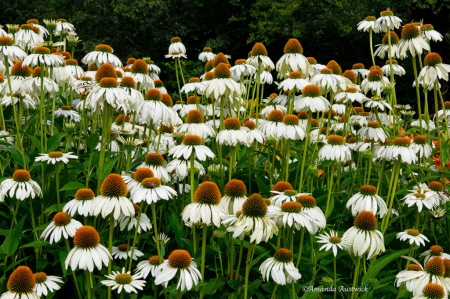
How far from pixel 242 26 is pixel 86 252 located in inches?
478

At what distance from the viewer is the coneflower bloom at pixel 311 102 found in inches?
102

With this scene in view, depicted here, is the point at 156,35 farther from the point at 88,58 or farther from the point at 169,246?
the point at 169,246

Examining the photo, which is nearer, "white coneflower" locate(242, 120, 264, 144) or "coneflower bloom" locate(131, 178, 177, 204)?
"coneflower bloom" locate(131, 178, 177, 204)

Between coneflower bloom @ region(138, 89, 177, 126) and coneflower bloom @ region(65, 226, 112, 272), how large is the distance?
89 centimetres

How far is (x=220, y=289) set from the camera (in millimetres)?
2145

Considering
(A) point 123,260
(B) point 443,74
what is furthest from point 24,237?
(B) point 443,74

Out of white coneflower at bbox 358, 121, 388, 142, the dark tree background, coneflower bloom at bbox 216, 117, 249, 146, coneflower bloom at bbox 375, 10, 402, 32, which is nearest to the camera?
coneflower bloom at bbox 216, 117, 249, 146

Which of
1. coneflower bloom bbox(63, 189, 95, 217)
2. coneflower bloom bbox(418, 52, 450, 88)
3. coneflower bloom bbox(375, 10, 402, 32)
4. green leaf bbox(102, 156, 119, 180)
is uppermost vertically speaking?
coneflower bloom bbox(375, 10, 402, 32)

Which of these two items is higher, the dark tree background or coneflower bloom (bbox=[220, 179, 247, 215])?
the dark tree background

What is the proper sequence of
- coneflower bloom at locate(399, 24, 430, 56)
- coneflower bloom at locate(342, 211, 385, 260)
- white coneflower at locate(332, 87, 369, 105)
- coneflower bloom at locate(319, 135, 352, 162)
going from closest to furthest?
1. coneflower bloom at locate(342, 211, 385, 260)
2. coneflower bloom at locate(319, 135, 352, 162)
3. white coneflower at locate(332, 87, 369, 105)
4. coneflower bloom at locate(399, 24, 430, 56)

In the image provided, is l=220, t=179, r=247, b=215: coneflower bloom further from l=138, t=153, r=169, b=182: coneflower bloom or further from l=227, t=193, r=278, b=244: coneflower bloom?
l=138, t=153, r=169, b=182: coneflower bloom

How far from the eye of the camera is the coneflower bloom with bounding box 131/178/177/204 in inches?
77.4

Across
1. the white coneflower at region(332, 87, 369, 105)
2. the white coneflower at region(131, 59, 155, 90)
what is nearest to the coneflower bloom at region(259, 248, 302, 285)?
the white coneflower at region(332, 87, 369, 105)

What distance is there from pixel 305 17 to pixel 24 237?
11.4 meters
